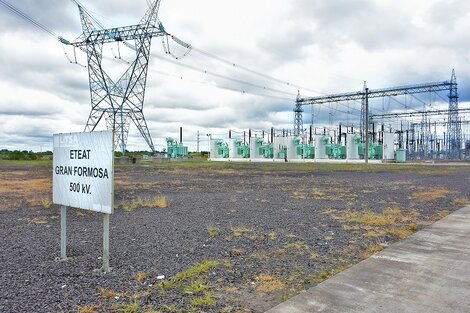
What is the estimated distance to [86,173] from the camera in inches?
204

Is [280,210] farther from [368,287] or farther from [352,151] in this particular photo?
[352,151]

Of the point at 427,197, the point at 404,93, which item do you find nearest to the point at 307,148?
the point at 404,93

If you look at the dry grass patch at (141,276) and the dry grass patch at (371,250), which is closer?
the dry grass patch at (141,276)

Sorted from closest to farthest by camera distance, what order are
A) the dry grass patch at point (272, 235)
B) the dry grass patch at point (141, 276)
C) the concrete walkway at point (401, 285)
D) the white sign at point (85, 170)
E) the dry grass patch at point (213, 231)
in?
the concrete walkway at point (401, 285) < the dry grass patch at point (141, 276) < the white sign at point (85, 170) < the dry grass patch at point (272, 235) < the dry grass patch at point (213, 231)

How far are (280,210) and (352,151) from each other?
57295 millimetres

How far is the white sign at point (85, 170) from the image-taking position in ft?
16.0

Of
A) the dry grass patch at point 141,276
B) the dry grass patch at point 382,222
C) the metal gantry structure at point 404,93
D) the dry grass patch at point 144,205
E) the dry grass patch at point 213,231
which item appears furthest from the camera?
the metal gantry structure at point 404,93

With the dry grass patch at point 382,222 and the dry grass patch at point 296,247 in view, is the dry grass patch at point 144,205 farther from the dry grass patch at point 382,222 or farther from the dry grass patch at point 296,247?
the dry grass patch at point 296,247

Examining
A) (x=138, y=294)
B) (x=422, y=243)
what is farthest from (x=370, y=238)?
(x=138, y=294)

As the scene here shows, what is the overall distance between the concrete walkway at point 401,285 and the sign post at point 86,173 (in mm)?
2405

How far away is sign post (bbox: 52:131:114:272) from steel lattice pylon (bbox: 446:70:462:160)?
55.8 metres

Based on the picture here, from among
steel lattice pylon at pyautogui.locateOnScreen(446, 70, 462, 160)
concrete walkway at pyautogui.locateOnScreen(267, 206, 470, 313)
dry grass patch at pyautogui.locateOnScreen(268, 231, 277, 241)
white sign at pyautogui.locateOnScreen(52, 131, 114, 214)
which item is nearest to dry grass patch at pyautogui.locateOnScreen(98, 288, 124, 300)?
white sign at pyautogui.locateOnScreen(52, 131, 114, 214)

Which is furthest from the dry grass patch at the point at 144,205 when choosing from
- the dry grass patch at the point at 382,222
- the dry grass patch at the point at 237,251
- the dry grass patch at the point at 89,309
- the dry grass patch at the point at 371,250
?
the dry grass patch at the point at 89,309

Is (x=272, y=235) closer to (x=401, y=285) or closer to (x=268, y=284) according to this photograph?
(x=268, y=284)
